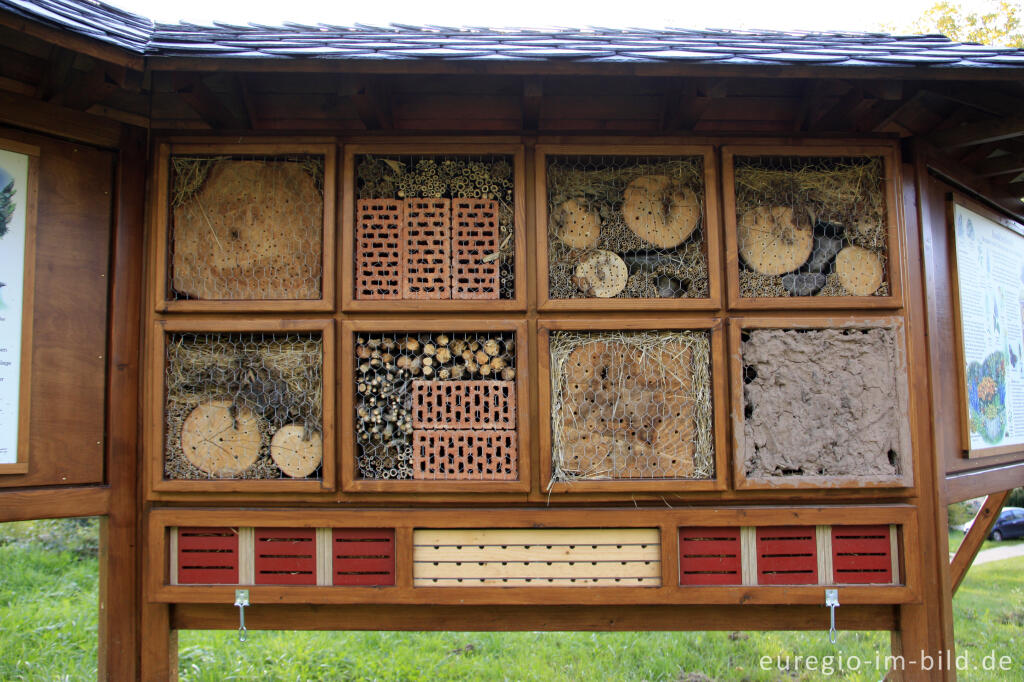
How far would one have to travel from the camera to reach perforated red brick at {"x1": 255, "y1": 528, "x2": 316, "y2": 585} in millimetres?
3031

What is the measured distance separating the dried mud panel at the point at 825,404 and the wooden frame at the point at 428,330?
1.03 metres

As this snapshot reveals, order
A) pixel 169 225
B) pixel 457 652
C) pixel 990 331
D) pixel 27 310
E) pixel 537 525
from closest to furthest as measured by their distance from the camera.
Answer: pixel 27 310, pixel 537 525, pixel 169 225, pixel 990 331, pixel 457 652

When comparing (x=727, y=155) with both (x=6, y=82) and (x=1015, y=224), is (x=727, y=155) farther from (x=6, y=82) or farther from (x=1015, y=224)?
(x=6, y=82)

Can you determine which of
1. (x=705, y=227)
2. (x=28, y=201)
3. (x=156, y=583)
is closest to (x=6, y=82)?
(x=28, y=201)

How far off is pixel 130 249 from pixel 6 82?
0.84 m

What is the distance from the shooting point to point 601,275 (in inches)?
123


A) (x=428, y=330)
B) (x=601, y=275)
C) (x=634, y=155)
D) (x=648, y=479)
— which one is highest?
(x=634, y=155)

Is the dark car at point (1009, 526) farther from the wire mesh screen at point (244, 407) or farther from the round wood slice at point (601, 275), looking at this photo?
the wire mesh screen at point (244, 407)

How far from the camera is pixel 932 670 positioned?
3057 millimetres

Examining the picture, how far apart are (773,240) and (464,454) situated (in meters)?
1.81

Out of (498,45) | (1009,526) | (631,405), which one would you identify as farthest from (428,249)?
(1009,526)

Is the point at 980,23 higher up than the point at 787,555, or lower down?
higher up

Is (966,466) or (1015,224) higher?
(1015,224)

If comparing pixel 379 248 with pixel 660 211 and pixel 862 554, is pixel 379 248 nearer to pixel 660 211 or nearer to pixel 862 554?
pixel 660 211
